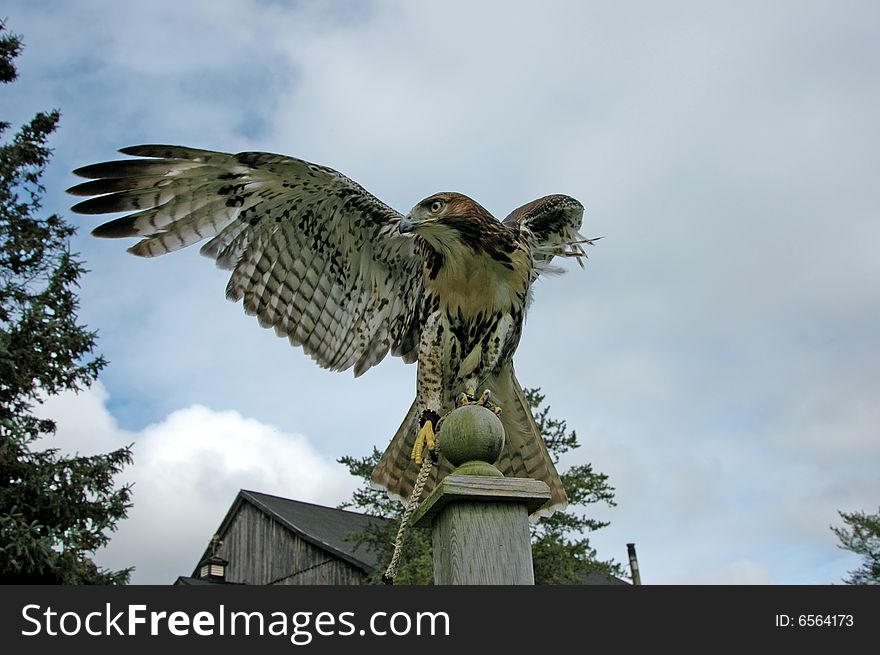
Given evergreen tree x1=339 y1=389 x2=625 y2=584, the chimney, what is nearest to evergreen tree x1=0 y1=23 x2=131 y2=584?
evergreen tree x1=339 y1=389 x2=625 y2=584

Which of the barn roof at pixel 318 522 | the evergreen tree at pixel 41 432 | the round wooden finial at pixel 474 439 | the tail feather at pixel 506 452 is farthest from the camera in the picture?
the barn roof at pixel 318 522

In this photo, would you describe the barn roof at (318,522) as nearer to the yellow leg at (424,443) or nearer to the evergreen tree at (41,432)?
the evergreen tree at (41,432)

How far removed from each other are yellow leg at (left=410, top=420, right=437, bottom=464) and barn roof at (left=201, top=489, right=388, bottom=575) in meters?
17.3

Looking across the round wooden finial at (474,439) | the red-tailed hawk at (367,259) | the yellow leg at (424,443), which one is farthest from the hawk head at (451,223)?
the round wooden finial at (474,439)

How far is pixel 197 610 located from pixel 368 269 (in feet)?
9.11

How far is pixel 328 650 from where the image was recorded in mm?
1984

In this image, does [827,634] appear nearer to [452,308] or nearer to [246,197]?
[452,308]

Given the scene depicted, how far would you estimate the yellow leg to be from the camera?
3.32 metres

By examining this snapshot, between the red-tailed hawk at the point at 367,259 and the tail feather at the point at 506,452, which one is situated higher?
the red-tailed hawk at the point at 367,259

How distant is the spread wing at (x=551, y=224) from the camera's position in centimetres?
464

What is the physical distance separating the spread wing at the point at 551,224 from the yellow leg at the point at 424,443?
156cm

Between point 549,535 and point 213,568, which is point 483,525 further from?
point 213,568

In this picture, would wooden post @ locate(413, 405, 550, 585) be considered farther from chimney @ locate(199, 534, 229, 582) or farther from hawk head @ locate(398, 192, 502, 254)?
Result: chimney @ locate(199, 534, 229, 582)

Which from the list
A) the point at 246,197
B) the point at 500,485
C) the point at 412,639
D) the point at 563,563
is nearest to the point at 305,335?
the point at 246,197
